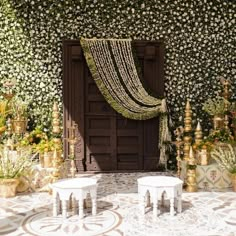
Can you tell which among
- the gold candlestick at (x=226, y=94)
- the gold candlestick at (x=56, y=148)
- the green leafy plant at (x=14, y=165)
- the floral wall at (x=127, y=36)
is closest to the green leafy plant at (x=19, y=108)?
the floral wall at (x=127, y=36)

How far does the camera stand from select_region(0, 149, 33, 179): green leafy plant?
207 inches

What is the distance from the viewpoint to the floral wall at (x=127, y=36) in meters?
7.08

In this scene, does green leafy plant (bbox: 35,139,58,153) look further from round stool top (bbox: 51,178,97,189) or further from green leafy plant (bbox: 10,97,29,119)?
round stool top (bbox: 51,178,97,189)

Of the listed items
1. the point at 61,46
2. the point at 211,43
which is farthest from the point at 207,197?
the point at 61,46

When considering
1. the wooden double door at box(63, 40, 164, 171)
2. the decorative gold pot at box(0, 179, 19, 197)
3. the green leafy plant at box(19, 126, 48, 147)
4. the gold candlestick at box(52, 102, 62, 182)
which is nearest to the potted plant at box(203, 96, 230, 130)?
the wooden double door at box(63, 40, 164, 171)

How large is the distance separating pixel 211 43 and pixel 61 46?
2906 mm

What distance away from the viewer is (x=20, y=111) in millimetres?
6766

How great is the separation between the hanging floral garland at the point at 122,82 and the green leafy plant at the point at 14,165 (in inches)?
86.0

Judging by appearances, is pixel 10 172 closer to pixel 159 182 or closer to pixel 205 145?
pixel 159 182

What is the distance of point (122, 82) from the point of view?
7109 millimetres

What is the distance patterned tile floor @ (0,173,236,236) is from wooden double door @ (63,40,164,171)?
5.96ft

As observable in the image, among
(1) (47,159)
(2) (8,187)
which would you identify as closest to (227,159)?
(1) (47,159)

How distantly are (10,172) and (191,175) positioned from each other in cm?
262

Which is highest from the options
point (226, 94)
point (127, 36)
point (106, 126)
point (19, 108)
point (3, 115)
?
point (127, 36)
